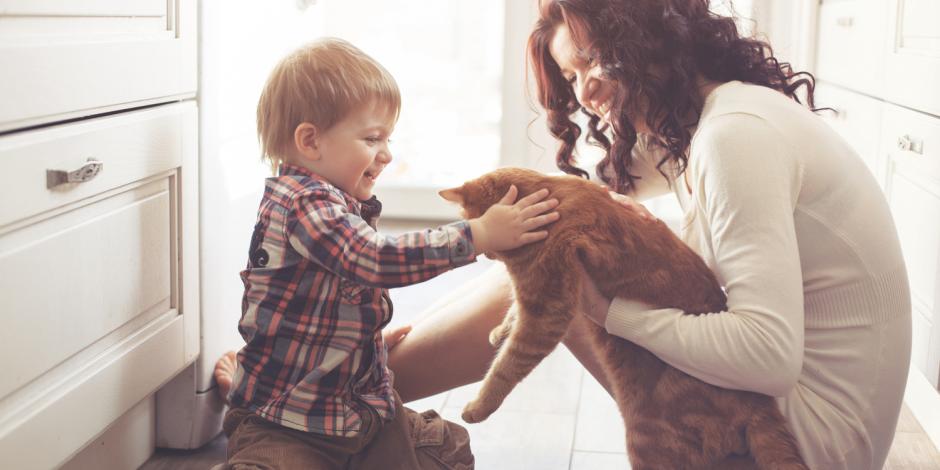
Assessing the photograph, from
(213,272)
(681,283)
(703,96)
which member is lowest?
(213,272)

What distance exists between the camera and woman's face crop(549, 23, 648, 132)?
1.39 metres

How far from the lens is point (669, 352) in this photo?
125 centimetres

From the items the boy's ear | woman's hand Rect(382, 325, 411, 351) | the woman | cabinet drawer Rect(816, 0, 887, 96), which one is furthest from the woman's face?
cabinet drawer Rect(816, 0, 887, 96)

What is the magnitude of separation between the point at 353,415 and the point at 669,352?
1.52 ft

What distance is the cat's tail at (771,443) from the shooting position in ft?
4.02

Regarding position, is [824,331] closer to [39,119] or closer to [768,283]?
[768,283]

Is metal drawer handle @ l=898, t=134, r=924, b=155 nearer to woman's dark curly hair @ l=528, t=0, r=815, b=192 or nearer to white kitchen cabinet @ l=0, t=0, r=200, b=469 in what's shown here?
woman's dark curly hair @ l=528, t=0, r=815, b=192

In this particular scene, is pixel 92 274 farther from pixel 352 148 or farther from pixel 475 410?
pixel 475 410

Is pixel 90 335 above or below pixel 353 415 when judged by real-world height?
above

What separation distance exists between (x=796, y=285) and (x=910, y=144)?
0.81 m

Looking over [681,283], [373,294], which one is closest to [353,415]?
[373,294]

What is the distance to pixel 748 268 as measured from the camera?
1.19 m

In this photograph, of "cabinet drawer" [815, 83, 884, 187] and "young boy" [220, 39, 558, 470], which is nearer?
"young boy" [220, 39, 558, 470]

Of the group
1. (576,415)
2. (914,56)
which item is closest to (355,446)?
(576,415)
